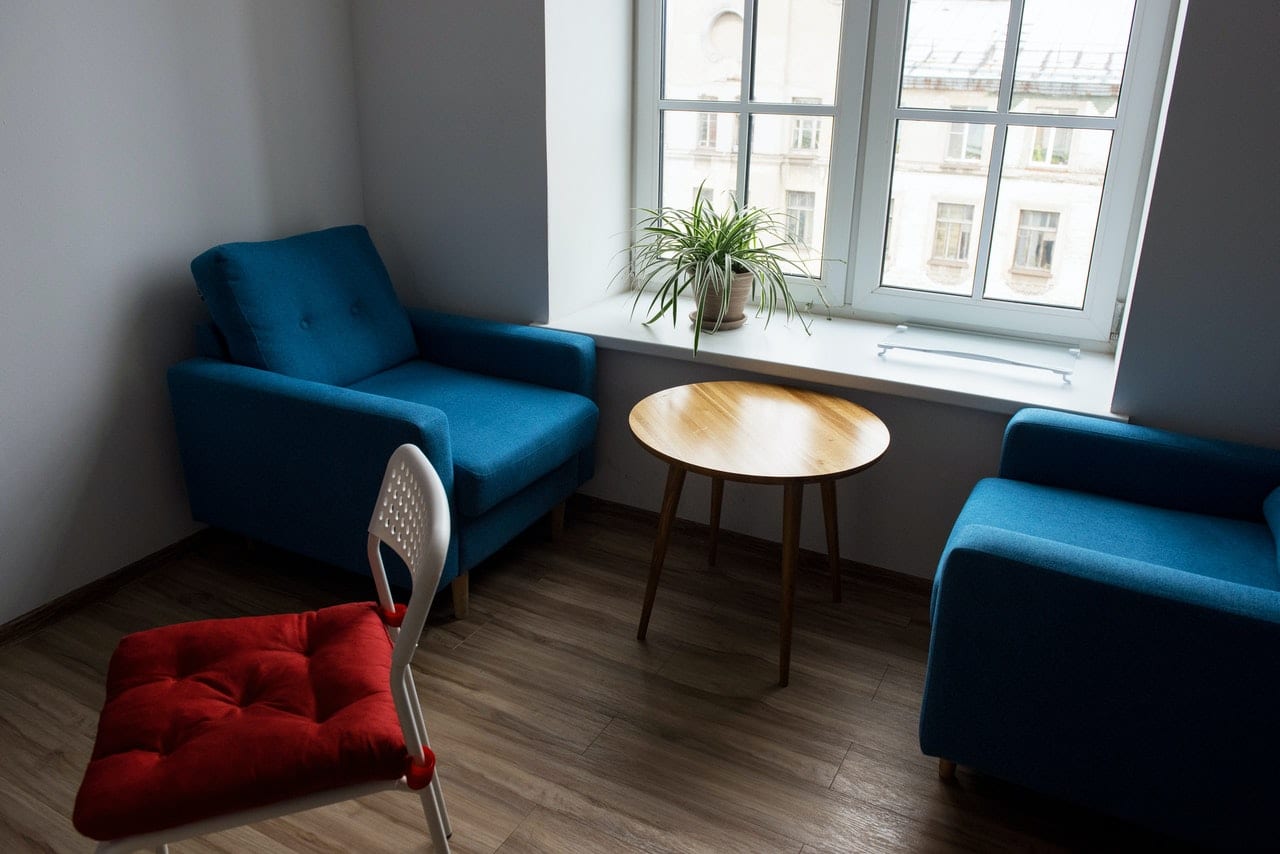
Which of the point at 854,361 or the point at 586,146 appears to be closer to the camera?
the point at 854,361

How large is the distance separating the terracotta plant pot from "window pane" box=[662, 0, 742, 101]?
615mm

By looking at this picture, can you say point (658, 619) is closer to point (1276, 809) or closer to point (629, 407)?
point (629, 407)

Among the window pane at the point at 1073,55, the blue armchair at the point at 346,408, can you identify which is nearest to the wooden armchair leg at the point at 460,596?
the blue armchair at the point at 346,408

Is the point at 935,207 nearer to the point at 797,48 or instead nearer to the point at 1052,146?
the point at 1052,146

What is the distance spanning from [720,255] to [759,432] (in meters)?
0.69

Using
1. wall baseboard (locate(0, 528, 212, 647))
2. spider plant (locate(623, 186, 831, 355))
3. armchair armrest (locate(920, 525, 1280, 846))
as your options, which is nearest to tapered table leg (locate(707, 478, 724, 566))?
spider plant (locate(623, 186, 831, 355))

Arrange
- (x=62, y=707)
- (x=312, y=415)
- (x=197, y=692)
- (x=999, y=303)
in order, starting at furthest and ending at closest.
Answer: (x=999, y=303) < (x=312, y=415) < (x=62, y=707) < (x=197, y=692)

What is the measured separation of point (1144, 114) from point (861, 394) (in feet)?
3.29

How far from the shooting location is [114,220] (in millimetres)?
2387

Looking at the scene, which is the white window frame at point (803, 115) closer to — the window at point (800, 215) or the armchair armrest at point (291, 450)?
the window at point (800, 215)

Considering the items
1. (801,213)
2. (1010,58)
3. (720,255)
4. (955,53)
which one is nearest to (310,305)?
(720,255)

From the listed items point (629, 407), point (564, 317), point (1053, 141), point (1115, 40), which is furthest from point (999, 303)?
point (564, 317)

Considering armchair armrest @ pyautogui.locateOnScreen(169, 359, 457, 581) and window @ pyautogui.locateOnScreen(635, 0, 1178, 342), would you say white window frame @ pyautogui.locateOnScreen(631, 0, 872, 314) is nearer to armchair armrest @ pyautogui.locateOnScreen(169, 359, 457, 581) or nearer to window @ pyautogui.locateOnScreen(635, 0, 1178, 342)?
window @ pyautogui.locateOnScreen(635, 0, 1178, 342)

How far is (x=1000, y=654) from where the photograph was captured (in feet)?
5.58
